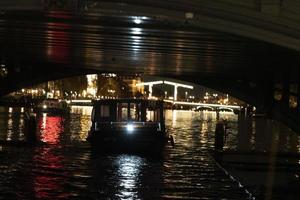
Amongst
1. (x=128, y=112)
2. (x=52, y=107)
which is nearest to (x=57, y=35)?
(x=128, y=112)

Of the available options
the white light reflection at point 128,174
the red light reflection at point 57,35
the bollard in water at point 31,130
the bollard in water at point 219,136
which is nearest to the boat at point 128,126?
the white light reflection at point 128,174

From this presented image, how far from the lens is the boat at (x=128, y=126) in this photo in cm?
2636

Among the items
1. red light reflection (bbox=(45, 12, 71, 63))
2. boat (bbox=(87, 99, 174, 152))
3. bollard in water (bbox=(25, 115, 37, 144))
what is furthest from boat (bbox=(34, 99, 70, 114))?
red light reflection (bbox=(45, 12, 71, 63))

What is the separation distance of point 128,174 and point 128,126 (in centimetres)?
653

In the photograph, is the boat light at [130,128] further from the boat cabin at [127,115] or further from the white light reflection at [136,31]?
the white light reflection at [136,31]

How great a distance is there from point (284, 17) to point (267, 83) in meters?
27.2

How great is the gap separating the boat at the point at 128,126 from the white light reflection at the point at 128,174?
2.43 ft

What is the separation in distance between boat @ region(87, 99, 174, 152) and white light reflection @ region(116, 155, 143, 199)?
0.74m

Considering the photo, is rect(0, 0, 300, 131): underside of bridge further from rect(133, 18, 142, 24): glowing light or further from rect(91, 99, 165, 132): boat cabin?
rect(91, 99, 165, 132): boat cabin

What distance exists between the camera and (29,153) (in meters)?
25.8

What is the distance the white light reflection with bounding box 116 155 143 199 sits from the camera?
1625 cm

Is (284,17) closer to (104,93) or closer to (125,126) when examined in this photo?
(125,126)

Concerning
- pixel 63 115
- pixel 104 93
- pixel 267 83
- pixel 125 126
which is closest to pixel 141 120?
pixel 125 126

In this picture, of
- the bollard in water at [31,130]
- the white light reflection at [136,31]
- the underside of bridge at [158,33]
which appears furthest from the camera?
the bollard in water at [31,130]
